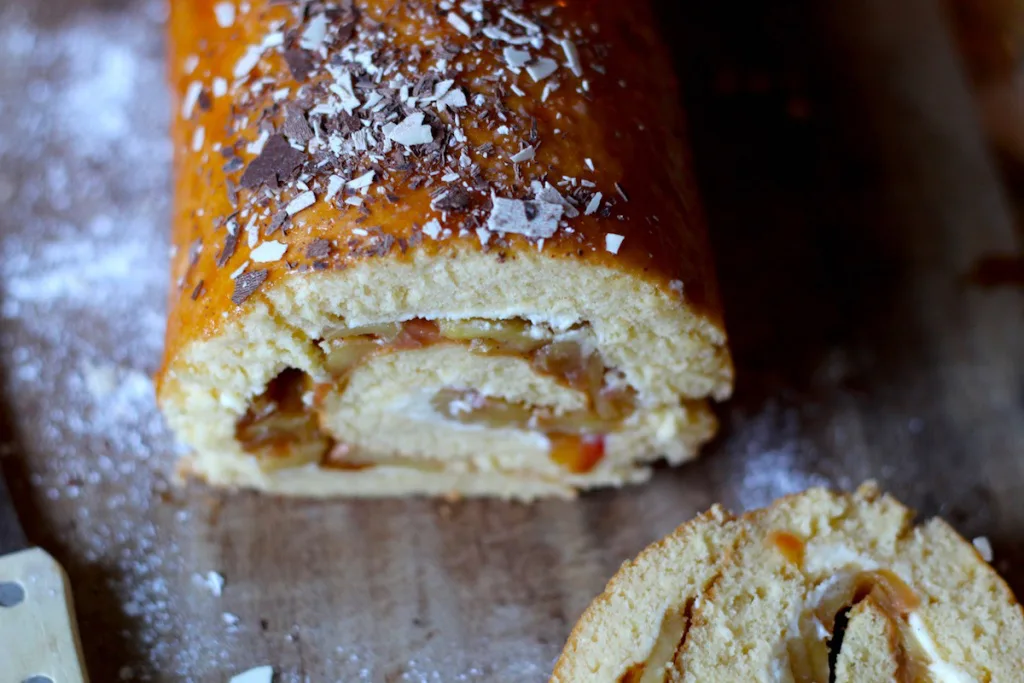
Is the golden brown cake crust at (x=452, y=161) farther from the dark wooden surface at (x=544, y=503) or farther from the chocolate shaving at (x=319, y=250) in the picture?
the dark wooden surface at (x=544, y=503)

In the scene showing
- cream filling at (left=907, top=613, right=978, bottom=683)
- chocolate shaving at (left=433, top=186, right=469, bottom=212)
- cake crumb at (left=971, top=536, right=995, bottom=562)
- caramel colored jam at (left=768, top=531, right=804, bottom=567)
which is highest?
chocolate shaving at (left=433, top=186, right=469, bottom=212)

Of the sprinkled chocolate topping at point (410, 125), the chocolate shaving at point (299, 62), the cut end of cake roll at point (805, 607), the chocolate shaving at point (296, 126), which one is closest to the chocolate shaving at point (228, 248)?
the sprinkled chocolate topping at point (410, 125)

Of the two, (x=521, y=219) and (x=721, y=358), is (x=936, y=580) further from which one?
(x=521, y=219)

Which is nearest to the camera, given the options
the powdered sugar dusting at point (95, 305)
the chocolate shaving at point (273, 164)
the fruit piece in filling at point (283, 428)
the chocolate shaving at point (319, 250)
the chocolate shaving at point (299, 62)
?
the chocolate shaving at point (319, 250)

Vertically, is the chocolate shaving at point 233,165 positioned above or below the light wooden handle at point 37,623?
above

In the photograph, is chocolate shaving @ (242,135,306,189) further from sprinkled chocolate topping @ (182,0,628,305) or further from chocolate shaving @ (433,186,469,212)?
chocolate shaving @ (433,186,469,212)

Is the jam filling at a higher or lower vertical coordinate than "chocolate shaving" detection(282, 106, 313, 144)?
lower

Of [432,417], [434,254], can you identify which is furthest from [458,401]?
[434,254]

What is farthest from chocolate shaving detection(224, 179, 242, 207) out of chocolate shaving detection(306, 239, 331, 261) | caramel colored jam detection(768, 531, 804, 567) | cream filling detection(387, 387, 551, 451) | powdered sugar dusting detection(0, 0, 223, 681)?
caramel colored jam detection(768, 531, 804, 567)
